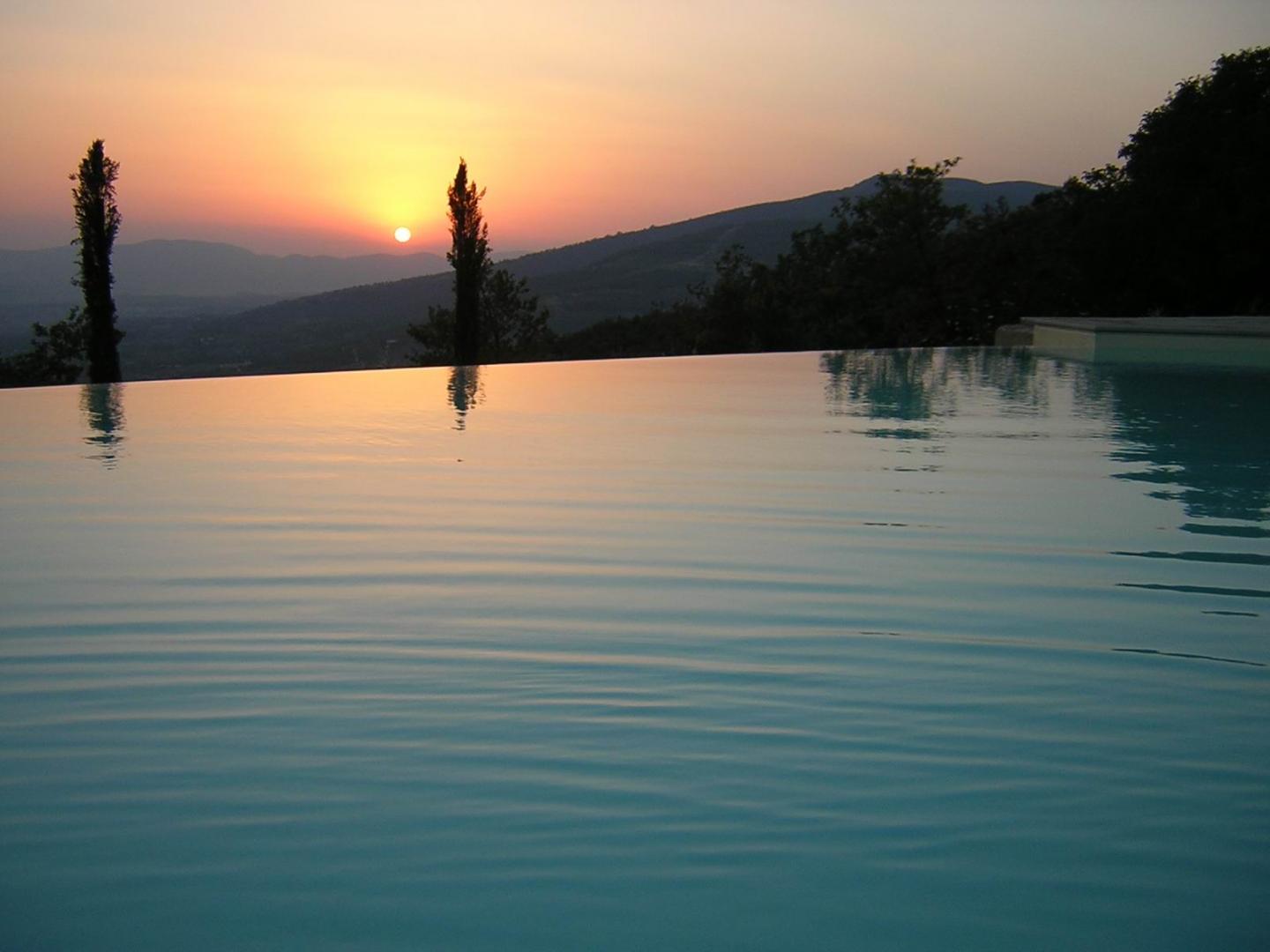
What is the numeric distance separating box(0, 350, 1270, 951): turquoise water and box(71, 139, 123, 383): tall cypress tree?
33.9 feet

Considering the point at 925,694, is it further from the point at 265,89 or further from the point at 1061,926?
the point at 265,89

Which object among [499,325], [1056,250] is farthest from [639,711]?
[499,325]

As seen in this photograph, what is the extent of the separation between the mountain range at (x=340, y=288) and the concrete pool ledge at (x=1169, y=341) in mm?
14249

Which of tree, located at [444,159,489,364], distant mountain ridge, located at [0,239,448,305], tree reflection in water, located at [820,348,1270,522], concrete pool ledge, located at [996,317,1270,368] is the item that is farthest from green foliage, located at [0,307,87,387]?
distant mountain ridge, located at [0,239,448,305]

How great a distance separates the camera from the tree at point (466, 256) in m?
13.9

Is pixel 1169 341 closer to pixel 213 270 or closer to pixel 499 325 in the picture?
pixel 499 325

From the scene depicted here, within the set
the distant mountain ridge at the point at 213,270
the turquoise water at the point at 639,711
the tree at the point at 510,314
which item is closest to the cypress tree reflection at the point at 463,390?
the turquoise water at the point at 639,711

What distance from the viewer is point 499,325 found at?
77.8ft

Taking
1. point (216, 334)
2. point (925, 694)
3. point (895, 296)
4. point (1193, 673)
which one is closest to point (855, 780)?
point (925, 694)

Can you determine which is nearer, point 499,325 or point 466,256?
point 466,256

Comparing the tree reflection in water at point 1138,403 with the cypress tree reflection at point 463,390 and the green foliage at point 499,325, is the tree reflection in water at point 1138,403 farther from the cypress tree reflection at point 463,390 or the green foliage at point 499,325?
the green foliage at point 499,325

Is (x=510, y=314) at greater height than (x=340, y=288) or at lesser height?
lesser

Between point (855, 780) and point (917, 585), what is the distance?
2.77 feet

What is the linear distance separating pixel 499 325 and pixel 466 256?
9503 millimetres
